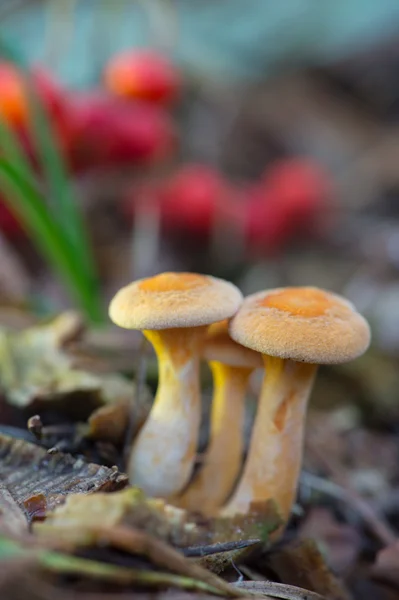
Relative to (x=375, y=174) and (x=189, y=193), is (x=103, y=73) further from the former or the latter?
(x=375, y=174)

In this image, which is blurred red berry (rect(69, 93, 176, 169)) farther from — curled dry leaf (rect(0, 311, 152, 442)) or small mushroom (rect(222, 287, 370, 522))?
small mushroom (rect(222, 287, 370, 522))

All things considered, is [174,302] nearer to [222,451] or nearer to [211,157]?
[222,451]

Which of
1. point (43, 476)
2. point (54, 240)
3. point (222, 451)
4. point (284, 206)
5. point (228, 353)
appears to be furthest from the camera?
point (284, 206)

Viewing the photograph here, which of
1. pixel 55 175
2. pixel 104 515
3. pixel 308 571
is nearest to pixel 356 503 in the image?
pixel 308 571

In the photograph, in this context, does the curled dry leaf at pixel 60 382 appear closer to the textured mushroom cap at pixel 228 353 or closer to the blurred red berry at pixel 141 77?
the textured mushroom cap at pixel 228 353

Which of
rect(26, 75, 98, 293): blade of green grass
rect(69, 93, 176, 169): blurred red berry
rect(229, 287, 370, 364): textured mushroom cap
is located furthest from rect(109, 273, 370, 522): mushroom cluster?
rect(69, 93, 176, 169): blurred red berry


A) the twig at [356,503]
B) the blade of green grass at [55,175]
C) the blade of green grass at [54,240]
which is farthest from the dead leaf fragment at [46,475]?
the blade of green grass at [55,175]

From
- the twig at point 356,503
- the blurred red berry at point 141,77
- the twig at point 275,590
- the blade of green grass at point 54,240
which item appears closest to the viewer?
the twig at point 275,590
